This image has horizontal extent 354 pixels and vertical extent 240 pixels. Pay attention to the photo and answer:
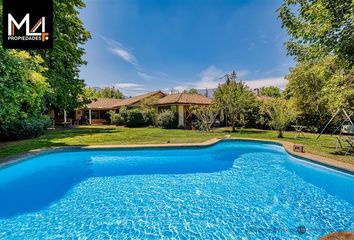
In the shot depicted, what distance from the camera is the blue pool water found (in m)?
4.54

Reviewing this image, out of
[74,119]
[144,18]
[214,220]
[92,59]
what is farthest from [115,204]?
[74,119]

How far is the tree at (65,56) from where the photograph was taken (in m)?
17.1

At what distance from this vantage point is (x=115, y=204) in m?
5.85

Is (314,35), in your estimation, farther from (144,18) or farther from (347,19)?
(144,18)

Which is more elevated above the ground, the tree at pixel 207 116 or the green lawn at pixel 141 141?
the tree at pixel 207 116

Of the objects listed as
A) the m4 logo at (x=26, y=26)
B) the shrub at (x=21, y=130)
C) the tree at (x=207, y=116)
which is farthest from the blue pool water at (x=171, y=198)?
the tree at (x=207, y=116)

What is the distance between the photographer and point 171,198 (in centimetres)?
620

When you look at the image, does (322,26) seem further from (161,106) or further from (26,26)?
(161,106)

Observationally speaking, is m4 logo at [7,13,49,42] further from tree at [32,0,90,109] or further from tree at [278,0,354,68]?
tree at [278,0,354,68]

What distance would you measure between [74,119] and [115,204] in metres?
30.6

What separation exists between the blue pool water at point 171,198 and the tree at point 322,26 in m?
4.43

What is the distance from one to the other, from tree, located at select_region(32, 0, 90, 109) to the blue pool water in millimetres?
9833

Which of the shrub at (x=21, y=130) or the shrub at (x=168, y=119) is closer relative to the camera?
the shrub at (x=21, y=130)

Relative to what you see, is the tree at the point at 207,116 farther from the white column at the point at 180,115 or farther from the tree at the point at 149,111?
the tree at the point at 149,111
